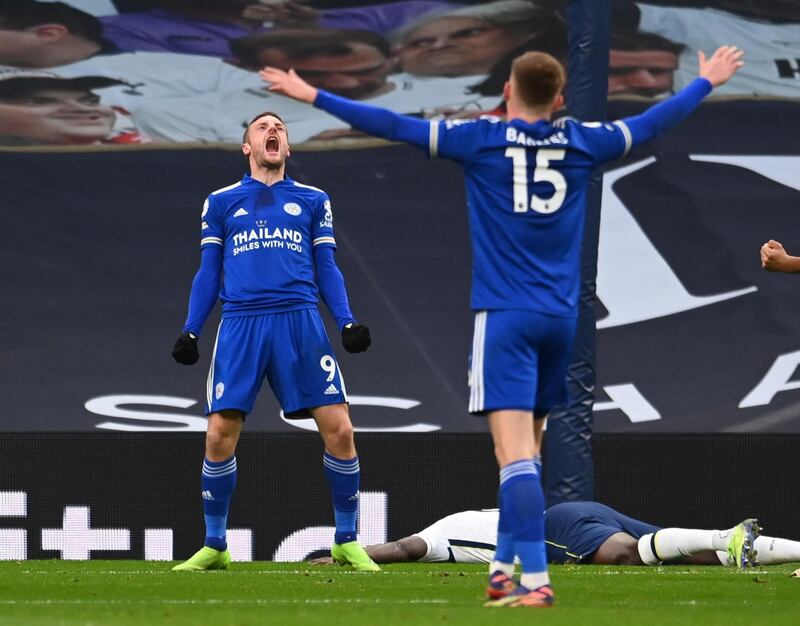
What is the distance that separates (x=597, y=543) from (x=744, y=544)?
0.90m

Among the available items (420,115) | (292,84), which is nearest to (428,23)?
(420,115)

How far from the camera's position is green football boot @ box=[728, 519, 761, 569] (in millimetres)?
7742

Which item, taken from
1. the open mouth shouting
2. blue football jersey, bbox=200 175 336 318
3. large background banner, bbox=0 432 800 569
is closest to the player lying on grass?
large background banner, bbox=0 432 800 569

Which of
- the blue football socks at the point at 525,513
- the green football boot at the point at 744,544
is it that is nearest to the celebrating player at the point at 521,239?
the blue football socks at the point at 525,513

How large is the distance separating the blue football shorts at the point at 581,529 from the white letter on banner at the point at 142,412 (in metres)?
2.89

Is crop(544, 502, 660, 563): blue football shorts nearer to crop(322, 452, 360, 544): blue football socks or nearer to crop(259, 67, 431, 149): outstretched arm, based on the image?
crop(322, 452, 360, 544): blue football socks

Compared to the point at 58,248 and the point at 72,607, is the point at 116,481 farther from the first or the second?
the point at 72,607

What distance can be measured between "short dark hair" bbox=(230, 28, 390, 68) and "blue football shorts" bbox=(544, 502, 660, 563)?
4389 millimetres

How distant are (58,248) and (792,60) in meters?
5.30

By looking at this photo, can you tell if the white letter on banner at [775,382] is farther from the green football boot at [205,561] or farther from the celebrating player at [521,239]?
the celebrating player at [521,239]

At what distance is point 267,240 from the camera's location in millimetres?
7719

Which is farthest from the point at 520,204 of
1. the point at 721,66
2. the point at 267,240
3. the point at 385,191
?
the point at 385,191

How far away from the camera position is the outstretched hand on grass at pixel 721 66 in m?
5.87

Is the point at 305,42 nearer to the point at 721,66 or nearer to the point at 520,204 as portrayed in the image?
the point at 721,66
